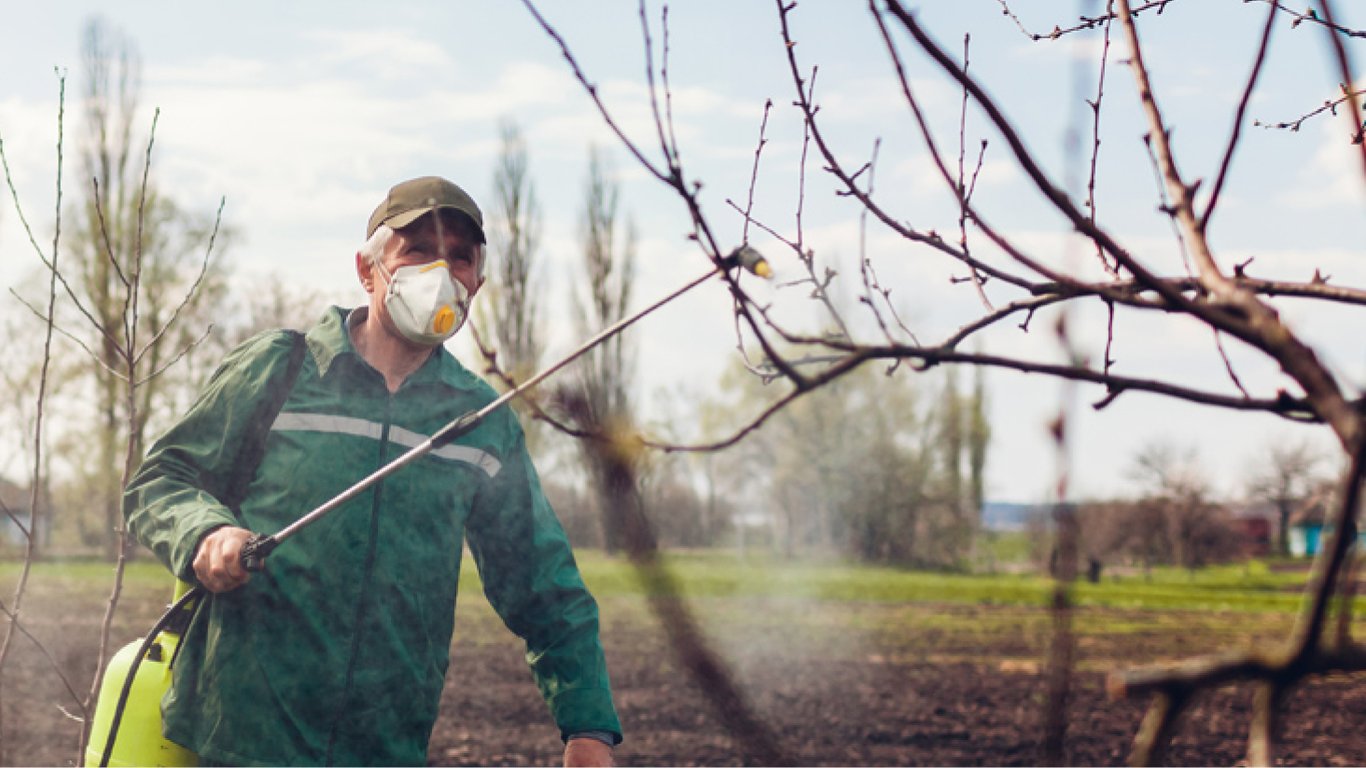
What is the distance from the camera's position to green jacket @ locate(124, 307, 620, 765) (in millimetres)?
2576

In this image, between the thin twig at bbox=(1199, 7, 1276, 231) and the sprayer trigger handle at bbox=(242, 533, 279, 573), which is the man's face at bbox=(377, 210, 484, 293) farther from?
the thin twig at bbox=(1199, 7, 1276, 231)

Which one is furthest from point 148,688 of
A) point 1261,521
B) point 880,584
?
point 1261,521

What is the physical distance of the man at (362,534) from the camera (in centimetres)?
258

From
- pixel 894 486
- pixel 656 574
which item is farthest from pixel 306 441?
pixel 894 486

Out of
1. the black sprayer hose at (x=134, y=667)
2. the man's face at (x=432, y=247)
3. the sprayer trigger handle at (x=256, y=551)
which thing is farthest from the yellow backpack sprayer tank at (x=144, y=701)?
the man's face at (x=432, y=247)

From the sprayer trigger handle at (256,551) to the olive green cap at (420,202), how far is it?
709 mm

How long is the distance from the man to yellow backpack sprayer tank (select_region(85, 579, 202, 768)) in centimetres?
6

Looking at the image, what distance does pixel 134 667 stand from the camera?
8.76ft

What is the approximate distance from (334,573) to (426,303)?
21.6 inches

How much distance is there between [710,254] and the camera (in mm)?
1114

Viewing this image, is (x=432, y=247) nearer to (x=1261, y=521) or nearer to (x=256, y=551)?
(x=256, y=551)

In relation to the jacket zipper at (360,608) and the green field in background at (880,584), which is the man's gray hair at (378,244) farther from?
the green field in background at (880,584)

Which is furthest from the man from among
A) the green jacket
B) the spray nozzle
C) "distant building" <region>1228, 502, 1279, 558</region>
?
"distant building" <region>1228, 502, 1279, 558</region>

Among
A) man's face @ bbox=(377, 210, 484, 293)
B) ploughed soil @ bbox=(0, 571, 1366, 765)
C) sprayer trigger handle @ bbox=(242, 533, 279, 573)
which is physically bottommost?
ploughed soil @ bbox=(0, 571, 1366, 765)
